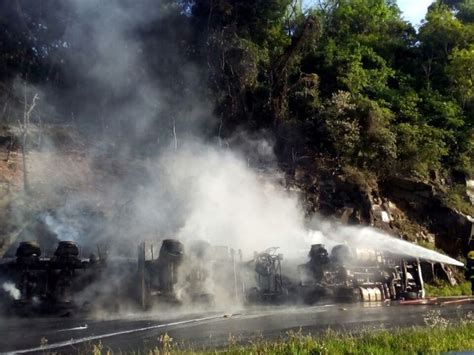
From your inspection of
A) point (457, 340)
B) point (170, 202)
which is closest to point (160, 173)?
point (170, 202)

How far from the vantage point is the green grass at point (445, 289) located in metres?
27.7

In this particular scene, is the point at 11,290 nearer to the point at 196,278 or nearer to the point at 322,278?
the point at 196,278

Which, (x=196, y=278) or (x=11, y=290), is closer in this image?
(x=11, y=290)

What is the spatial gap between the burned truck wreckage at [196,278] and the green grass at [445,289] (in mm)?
3491

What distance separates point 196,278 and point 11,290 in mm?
5778

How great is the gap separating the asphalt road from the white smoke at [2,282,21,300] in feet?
4.71

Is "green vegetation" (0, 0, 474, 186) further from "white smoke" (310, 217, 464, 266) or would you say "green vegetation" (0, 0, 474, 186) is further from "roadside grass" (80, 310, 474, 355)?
"roadside grass" (80, 310, 474, 355)

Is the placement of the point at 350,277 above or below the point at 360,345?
above

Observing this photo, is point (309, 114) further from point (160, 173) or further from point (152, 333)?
point (152, 333)

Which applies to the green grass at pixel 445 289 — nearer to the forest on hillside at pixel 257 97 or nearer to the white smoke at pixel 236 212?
the white smoke at pixel 236 212

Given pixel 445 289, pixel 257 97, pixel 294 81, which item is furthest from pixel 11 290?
pixel 294 81

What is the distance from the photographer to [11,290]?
17875 millimetres

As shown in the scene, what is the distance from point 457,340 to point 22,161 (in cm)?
2342

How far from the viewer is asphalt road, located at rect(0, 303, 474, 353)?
36.4 ft
